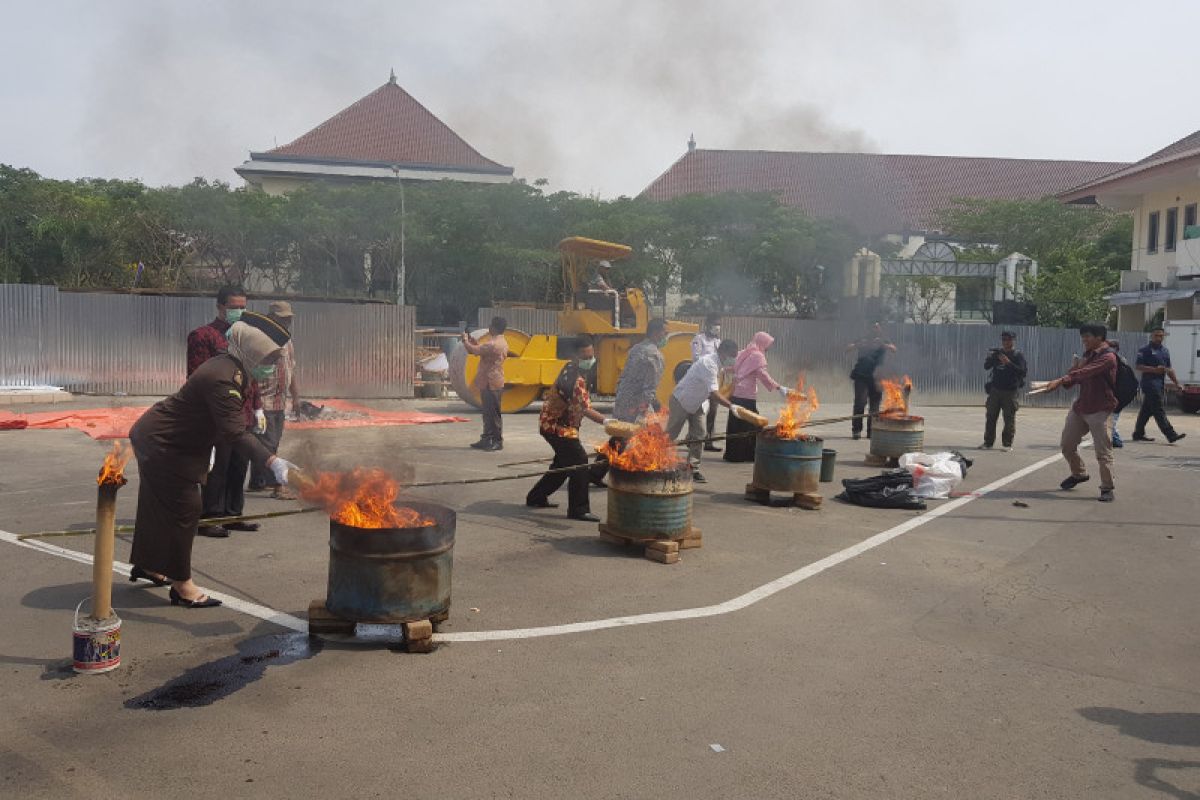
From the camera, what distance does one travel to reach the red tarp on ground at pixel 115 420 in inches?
531

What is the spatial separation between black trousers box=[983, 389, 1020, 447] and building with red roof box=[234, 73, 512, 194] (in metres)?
17.8

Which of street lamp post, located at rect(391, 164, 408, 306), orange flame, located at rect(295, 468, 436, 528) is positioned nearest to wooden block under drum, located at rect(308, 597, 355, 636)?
orange flame, located at rect(295, 468, 436, 528)

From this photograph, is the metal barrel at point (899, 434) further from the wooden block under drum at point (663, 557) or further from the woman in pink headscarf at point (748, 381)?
the wooden block under drum at point (663, 557)

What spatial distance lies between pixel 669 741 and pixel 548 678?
88 centimetres

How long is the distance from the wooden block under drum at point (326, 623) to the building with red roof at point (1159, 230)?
30.3m

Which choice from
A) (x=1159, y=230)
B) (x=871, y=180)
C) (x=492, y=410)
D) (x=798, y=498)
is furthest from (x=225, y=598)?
(x=1159, y=230)

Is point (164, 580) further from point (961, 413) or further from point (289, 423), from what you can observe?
point (961, 413)

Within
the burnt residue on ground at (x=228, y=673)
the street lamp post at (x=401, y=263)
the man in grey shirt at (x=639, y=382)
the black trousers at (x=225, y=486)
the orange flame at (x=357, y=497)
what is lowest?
the burnt residue on ground at (x=228, y=673)

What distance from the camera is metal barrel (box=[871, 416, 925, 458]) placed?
472 inches

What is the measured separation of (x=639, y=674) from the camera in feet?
15.8

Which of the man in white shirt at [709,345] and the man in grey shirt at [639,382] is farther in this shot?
the man in white shirt at [709,345]

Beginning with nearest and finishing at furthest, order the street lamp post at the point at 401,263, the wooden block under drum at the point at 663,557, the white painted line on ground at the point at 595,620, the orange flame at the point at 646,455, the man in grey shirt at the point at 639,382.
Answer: the white painted line on ground at the point at 595,620
the wooden block under drum at the point at 663,557
the orange flame at the point at 646,455
the man in grey shirt at the point at 639,382
the street lamp post at the point at 401,263

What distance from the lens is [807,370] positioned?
25219mm

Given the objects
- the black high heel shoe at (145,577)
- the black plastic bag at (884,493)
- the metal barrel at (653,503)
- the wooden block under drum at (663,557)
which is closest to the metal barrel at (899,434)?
the black plastic bag at (884,493)
